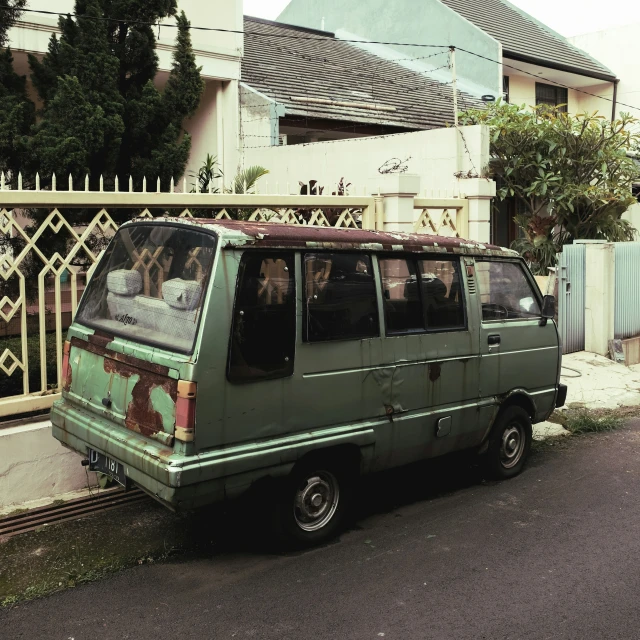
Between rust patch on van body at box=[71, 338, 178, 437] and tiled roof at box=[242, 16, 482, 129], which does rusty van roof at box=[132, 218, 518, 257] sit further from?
tiled roof at box=[242, 16, 482, 129]

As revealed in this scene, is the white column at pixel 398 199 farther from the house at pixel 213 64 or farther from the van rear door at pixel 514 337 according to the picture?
the house at pixel 213 64

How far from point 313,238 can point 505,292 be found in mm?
2092

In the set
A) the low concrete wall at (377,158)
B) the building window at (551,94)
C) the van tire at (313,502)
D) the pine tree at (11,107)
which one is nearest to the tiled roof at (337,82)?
the low concrete wall at (377,158)

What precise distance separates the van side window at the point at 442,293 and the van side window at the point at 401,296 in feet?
0.26

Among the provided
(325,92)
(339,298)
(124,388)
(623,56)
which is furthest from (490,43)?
(124,388)

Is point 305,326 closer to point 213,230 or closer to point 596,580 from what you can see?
point 213,230

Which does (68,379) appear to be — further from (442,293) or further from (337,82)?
(337,82)

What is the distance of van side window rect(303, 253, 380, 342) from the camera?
14.9 feet

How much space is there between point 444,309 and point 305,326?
135cm

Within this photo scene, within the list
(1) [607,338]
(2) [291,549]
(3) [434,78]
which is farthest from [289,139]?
(2) [291,549]

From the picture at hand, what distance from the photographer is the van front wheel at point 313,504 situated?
4469mm

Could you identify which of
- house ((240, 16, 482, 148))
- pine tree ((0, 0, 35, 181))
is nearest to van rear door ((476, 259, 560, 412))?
pine tree ((0, 0, 35, 181))

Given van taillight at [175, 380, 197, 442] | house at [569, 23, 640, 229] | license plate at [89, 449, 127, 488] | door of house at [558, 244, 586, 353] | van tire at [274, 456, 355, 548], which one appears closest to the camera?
van taillight at [175, 380, 197, 442]

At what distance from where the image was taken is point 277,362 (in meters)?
4.31
